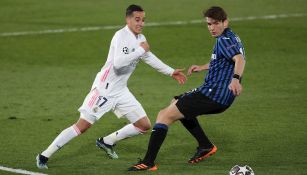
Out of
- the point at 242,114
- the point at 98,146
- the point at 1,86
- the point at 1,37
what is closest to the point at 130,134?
the point at 98,146

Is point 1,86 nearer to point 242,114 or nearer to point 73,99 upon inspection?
point 73,99

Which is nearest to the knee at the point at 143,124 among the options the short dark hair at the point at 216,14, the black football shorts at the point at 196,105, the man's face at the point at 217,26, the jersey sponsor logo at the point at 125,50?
the black football shorts at the point at 196,105

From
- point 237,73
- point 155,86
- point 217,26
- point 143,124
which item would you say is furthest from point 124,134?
point 155,86

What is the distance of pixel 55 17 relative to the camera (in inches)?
906

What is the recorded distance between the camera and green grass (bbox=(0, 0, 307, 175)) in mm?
10656

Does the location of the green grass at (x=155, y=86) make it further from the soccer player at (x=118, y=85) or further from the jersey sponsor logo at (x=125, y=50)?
the jersey sponsor logo at (x=125, y=50)

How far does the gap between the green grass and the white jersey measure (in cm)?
109

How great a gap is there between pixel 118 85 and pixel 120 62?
1.59 feet

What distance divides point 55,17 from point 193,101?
13.9 m

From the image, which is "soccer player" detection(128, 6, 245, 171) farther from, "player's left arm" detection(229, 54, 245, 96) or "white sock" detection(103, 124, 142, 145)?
"white sock" detection(103, 124, 142, 145)

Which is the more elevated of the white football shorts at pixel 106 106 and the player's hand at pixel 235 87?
the player's hand at pixel 235 87

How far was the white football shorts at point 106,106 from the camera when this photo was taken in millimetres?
10102

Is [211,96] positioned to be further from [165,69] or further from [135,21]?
[135,21]

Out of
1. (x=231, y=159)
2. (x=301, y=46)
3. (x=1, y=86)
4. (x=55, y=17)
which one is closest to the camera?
(x=231, y=159)
